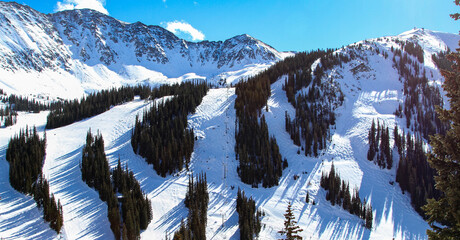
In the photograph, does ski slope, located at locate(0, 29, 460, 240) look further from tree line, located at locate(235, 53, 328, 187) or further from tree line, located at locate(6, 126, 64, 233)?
tree line, located at locate(235, 53, 328, 187)

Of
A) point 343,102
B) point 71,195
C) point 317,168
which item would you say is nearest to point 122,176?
point 71,195

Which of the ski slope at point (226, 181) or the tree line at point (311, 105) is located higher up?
the tree line at point (311, 105)

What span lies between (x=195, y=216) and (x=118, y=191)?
59.3 ft

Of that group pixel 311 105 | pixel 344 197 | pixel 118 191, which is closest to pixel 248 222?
pixel 344 197

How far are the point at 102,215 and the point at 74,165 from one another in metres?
20.1

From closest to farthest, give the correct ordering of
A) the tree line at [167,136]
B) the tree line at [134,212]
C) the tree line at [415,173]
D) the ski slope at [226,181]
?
the tree line at [134,212]
the ski slope at [226,181]
the tree line at [415,173]
the tree line at [167,136]

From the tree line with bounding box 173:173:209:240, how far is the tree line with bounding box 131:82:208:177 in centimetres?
1107

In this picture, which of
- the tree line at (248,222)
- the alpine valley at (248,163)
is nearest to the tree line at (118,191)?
the alpine valley at (248,163)

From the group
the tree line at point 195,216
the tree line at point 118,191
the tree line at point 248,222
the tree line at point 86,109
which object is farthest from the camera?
the tree line at point 86,109

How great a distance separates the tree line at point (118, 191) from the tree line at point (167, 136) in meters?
7.57

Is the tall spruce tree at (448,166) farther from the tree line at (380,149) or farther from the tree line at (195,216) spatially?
the tree line at (380,149)

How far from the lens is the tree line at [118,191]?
95.3 feet

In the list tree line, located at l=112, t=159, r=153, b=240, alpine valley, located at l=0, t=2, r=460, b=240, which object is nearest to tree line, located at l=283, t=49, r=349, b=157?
alpine valley, located at l=0, t=2, r=460, b=240

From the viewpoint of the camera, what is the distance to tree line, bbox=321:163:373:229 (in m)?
38.6
